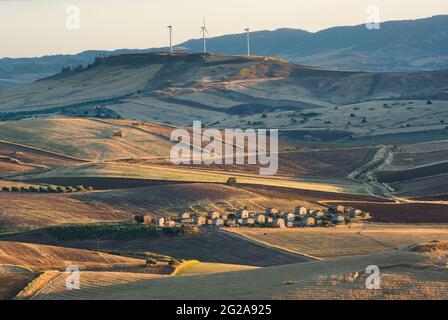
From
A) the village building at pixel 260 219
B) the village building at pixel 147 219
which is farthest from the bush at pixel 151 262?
the village building at pixel 260 219

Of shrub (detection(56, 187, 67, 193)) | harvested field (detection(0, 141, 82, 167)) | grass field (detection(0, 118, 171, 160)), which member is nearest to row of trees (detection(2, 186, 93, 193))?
shrub (detection(56, 187, 67, 193))

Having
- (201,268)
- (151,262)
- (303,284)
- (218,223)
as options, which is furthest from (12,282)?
(218,223)

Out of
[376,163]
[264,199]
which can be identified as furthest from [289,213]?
[376,163]

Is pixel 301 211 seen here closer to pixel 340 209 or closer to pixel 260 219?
pixel 340 209

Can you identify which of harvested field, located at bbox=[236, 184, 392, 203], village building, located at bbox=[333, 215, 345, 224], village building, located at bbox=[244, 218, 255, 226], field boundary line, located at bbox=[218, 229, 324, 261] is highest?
field boundary line, located at bbox=[218, 229, 324, 261]

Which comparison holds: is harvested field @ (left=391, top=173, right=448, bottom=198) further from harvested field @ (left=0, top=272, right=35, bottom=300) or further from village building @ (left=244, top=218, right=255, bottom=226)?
harvested field @ (left=0, top=272, right=35, bottom=300)
